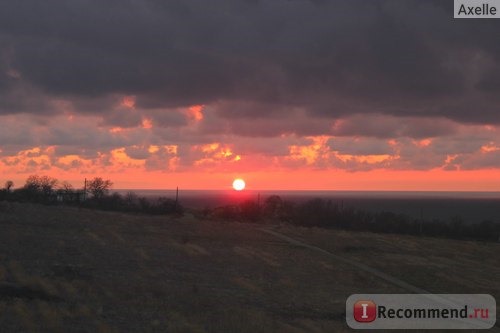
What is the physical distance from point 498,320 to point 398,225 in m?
41.9

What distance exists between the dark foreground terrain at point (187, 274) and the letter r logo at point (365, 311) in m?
0.56

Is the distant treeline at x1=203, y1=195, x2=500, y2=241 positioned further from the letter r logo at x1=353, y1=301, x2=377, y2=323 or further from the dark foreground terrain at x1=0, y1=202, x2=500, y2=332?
the letter r logo at x1=353, y1=301, x2=377, y2=323

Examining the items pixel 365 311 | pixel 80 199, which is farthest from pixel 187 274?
pixel 80 199

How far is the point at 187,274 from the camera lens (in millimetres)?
22266

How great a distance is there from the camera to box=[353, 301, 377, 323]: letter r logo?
17016mm

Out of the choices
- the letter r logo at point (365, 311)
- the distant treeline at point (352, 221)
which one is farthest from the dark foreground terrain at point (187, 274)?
the distant treeline at point (352, 221)

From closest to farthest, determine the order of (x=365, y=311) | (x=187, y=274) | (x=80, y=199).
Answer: (x=365, y=311) → (x=187, y=274) → (x=80, y=199)

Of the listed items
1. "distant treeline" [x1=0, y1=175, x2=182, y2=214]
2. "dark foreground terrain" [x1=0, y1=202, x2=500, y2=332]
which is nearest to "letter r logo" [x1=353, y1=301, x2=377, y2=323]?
"dark foreground terrain" [x1=0, y1=202, x2=500, y2=332]

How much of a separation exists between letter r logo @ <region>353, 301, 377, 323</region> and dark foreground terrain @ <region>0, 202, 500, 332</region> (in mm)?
558

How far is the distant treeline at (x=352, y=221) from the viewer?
58.1 metres

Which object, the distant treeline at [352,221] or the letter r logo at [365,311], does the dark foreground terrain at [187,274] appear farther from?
the distant treeline at [352,221]

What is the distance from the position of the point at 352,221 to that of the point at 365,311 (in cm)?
4259

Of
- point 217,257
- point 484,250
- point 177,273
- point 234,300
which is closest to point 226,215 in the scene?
point 484,250

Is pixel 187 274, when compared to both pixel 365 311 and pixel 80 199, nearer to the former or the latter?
pixel 365 311
